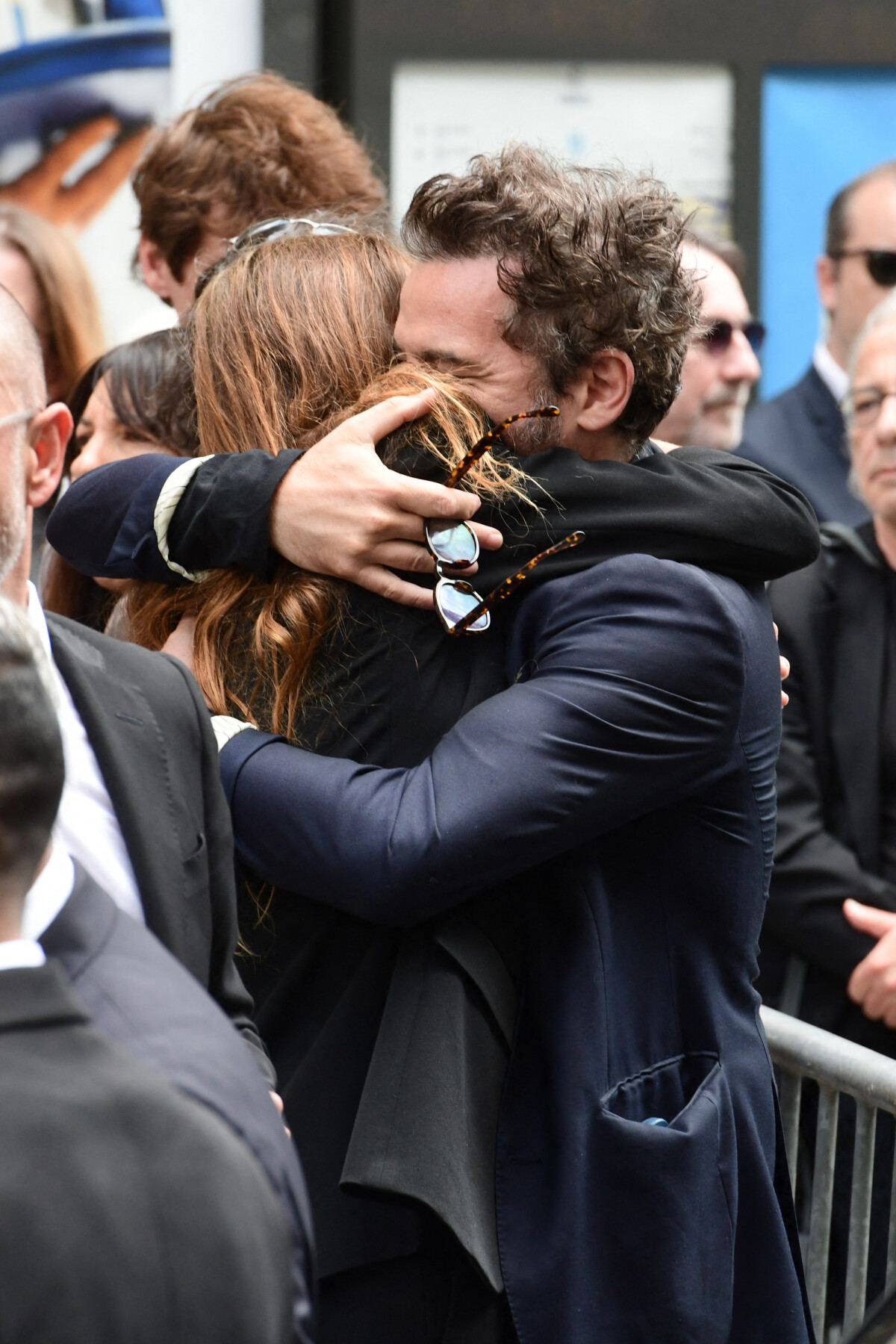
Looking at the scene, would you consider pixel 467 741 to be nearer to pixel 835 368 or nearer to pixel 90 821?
pixel 90 821

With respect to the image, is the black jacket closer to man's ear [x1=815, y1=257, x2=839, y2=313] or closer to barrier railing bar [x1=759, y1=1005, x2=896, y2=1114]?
barrier railing bar [x1=759, y1=1005, x2=896, y2=1114]

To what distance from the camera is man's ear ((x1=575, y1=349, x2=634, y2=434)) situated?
5.61 ft

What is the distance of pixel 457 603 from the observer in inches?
62.8

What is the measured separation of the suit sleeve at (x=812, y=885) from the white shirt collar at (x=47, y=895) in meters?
2.04

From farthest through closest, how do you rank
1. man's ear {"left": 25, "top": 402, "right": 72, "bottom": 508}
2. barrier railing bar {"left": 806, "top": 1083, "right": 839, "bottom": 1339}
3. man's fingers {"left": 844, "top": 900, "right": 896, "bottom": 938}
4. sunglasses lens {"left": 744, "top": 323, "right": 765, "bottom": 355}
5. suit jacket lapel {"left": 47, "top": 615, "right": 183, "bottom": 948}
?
sunglasses lens {"left": 744, "top": 323, "right": 765, "bottom": 355}
man's fingers {"left": 844, "top": 900, "right": 896, "bottom": 938}
barrier railing bar {"left": 806, "top": 1083, "right": 839, "bottom": 1339}
man's ear {"left": 25, "top": 402, "right": 72, "bottom": 508}
suit jacket lapel {"left": 47, "top": 615, "right": 183, "bottom": 948}

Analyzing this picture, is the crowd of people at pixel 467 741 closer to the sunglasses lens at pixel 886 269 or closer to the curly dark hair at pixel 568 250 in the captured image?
the curly dark hair at pixel 568 250

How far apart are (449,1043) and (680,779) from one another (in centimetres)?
36

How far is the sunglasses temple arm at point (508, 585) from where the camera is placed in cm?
159

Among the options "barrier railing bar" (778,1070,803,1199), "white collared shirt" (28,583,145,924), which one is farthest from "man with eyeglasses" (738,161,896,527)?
"white collared shirt" (28,583,145,924)

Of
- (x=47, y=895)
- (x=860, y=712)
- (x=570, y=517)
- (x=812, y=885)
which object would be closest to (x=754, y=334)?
(x=860, y=712)

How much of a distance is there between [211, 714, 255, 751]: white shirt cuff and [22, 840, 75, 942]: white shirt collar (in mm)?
665

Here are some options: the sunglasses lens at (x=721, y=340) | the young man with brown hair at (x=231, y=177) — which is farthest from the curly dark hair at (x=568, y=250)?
the sunglasses lens at (x=721, y=340)

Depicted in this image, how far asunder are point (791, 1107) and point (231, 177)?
1.99 meters

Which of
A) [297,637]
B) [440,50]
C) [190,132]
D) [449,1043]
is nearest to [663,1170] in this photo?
[449,1043]
